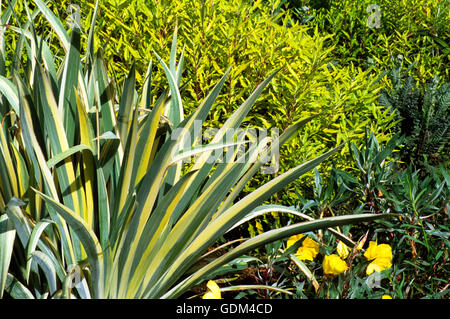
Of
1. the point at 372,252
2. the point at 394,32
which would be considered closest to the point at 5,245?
the point at 372,252

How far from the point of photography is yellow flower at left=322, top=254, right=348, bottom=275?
4.92ft

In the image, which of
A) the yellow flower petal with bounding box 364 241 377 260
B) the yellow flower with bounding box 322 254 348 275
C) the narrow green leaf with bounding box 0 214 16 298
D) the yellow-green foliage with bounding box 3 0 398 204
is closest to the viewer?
the narrow green leaf with bounding box 0 214 16 298

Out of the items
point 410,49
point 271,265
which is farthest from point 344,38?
point 271,265

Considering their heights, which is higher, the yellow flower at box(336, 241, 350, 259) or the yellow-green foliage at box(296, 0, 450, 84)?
the yellow-green foliage at box(296, 0, 450, 84)

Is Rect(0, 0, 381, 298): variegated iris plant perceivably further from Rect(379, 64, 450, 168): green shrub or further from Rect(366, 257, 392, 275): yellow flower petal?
Rect(379, 64, 450, 168): green shrub

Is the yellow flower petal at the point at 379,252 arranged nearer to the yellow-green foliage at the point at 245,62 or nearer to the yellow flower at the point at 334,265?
the yellow flower at the point at 334,265

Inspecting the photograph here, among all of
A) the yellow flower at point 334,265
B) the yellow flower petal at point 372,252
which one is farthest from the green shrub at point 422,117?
the yellow flower at point 334,265

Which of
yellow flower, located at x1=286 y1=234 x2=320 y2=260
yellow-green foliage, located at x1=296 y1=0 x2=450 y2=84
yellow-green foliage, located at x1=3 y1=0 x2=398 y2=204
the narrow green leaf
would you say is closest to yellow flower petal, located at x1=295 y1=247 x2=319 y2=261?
yellow flower, located at x1=286 y1=234 x2=320 y2=260

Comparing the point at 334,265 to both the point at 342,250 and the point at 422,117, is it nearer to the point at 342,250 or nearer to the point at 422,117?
the point at 342,250

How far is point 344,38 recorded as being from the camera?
302 centimetres

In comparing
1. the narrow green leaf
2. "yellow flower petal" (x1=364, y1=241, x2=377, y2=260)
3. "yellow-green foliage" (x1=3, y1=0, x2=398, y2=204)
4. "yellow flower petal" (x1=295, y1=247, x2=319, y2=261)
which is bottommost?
"yellow flower petal" (x1=295, y1=247, x2=319, y2=261)

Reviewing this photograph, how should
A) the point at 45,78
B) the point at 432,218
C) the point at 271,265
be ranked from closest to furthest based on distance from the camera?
the point at 45,78
the point at 271,265
the point at 432,218
